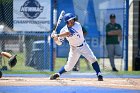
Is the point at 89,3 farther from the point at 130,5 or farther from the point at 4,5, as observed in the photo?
the point at 4,5

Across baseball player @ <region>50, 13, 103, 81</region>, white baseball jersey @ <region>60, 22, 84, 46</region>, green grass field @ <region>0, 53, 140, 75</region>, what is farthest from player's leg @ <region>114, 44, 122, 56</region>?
white baseball jersey @ <region>60, 22, 84, 46</region>

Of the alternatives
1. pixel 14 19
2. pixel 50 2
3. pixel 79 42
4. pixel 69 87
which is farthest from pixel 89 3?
pixel 69 87

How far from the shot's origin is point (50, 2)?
14.5 metres

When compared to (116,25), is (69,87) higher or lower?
lower

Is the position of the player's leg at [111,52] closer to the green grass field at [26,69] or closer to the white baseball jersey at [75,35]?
the green grass field at [26,69]

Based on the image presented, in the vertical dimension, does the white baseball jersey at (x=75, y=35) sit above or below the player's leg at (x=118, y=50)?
above

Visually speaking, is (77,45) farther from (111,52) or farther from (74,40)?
(111,52)

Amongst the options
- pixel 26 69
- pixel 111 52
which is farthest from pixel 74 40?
pixel 26 69

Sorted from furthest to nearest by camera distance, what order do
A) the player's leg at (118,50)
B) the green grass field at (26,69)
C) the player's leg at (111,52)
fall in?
the player's leg at (118,50) < the player's leg at (111,52) < the green grass field at (26,69)

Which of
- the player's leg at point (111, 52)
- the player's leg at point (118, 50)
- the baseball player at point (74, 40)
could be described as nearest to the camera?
the baseball player at point (74, 40)

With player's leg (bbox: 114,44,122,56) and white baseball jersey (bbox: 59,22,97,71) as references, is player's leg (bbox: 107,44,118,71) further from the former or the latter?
white baseball jersey (bbox: 59,22,97,71)

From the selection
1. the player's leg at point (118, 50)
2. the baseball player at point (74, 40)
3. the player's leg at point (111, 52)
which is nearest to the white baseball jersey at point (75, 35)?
the baseball player at point (74, 40)

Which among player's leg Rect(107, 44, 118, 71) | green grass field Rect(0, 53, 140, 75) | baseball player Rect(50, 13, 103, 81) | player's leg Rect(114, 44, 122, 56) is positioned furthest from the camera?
player's leg Rect(114, 44, 122, 56)

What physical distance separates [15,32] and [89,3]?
2684 millimetres
